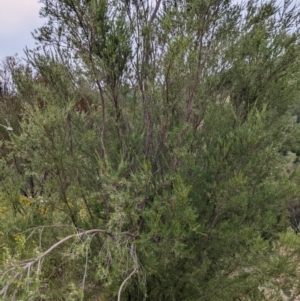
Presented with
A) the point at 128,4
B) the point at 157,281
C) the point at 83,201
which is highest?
the point at 128,4

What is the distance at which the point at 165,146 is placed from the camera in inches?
133

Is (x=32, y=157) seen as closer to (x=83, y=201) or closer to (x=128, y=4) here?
(x=83, y=201)

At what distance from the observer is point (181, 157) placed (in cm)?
311

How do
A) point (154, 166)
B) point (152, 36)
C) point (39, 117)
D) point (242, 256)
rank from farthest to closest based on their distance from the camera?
point (154, 166)
point (152, 36)
point (242, 256)
point (39, 117)

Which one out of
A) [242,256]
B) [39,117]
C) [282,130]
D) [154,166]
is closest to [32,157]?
[39,117]

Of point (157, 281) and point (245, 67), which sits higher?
point (245, 67)

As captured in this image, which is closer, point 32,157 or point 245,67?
point 32,157

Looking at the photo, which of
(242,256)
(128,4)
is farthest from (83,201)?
(128,4)

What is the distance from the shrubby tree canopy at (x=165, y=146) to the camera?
2.75m

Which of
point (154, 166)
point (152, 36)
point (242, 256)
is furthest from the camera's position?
point (154, 166)

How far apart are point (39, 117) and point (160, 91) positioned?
1.01 m

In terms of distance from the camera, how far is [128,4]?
10.8 ft

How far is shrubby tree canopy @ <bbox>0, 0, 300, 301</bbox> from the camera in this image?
108 inches

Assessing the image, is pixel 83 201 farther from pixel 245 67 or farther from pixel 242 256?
pixel 245 67
